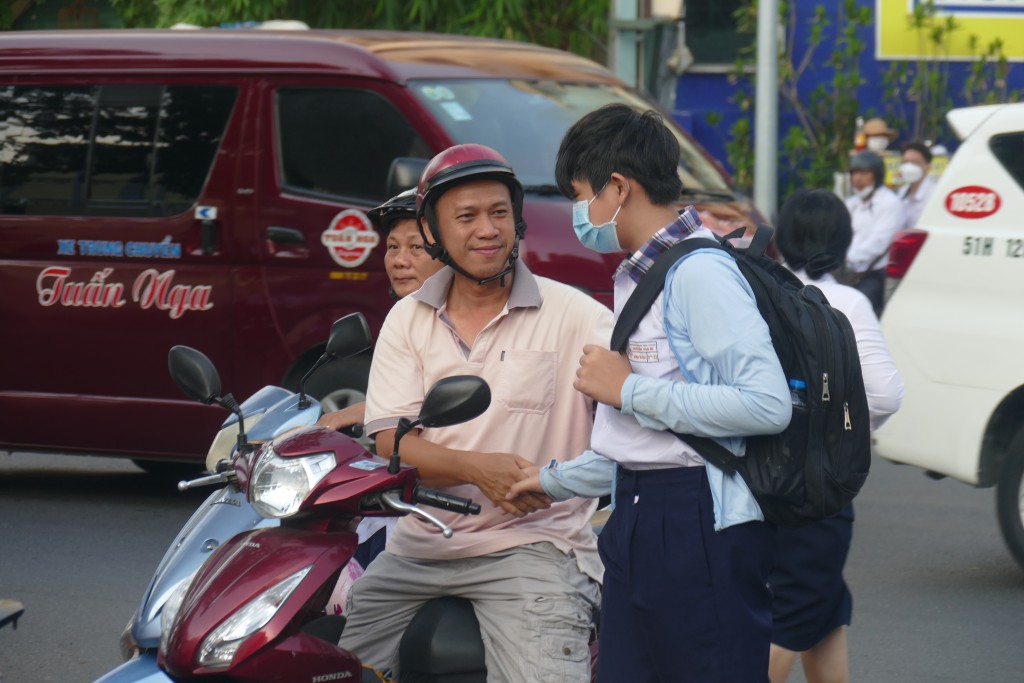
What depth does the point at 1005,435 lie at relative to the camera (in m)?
6.26

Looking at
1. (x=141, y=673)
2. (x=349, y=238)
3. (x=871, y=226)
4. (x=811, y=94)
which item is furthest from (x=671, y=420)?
(x=811, y=94)

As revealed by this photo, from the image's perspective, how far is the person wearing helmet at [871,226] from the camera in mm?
10992

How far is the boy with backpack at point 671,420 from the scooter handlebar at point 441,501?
0.79ft

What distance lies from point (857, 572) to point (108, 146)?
4034 mm

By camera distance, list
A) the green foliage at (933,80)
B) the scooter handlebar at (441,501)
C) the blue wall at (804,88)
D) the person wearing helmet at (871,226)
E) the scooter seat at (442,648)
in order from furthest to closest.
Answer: the blue wall at (804,88), the green foliage at (933,80), the person wearing helmet at (871,226), the scooter seat at (442,648), the scooter handlebar at (441,501)

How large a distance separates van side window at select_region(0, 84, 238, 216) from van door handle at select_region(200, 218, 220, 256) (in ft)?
0.51

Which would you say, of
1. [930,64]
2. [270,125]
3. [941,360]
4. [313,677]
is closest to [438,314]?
[313,677]

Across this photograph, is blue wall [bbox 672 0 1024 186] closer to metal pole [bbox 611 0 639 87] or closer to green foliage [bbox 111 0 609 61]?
metal pole [bbox 611 0 639 87]

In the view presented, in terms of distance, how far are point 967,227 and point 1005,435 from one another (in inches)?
33.8

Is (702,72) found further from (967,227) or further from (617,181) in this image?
(617,181)

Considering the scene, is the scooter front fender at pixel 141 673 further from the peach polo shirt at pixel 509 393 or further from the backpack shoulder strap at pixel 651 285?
the backpack shoulder strap at pixel 651 285

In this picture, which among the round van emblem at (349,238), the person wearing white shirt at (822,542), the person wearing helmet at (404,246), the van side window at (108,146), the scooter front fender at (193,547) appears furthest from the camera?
the van side window at (108,146)

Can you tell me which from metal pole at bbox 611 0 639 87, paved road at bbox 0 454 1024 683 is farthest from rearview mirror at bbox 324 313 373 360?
metal pole at bbox 611 0 639 87

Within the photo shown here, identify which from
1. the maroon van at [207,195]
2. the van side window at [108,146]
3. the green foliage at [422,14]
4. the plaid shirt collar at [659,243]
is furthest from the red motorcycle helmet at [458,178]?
the green foliage at [422,14]
